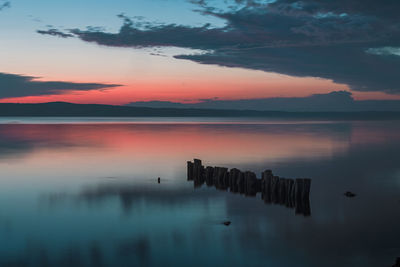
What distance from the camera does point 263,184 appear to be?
1777cm

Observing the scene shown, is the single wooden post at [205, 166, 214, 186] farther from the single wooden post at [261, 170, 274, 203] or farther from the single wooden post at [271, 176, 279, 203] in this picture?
the single wooden post at [271, 176, 279, 203]

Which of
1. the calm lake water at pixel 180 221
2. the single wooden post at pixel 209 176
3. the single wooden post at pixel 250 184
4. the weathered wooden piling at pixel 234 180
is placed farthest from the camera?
the single wooden post at pixel 209 176

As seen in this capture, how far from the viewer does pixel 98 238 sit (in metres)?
12.6

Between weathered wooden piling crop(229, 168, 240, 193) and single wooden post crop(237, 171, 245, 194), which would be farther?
weathered wooden piling crop(229, 168, 240, 193)

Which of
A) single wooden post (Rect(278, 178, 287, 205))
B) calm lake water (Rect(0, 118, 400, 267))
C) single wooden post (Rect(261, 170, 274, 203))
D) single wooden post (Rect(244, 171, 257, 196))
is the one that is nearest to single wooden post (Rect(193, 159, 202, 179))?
calm lake water (Rect(0, 118, 400, 267))

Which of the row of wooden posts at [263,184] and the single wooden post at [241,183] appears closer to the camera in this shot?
the row of wooden posts at [263,184]

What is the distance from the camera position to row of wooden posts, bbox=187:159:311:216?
1580 cm

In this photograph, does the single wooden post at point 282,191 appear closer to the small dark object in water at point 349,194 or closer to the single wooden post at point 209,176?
the small dark object in water at point 349,194

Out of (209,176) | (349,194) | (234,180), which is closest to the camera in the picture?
(349,194)

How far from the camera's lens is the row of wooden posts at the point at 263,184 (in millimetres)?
15805

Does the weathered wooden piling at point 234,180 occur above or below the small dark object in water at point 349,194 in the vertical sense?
above

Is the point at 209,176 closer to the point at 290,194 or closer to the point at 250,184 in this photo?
the point at 250,184

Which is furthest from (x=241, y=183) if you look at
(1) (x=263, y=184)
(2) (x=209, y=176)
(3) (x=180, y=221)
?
(3) (x=180, y=221)

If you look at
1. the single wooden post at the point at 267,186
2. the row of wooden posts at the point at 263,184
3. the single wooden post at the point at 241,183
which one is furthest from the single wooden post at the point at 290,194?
the single wooden post at the point at 241,183
